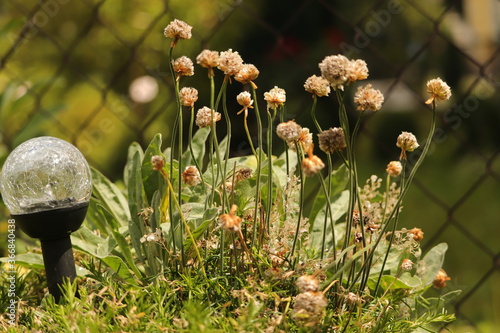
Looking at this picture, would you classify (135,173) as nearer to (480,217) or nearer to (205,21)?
(205,21)

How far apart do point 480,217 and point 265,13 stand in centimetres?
174

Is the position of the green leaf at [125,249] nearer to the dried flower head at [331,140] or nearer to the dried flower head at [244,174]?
the dried flower head at [244,174]

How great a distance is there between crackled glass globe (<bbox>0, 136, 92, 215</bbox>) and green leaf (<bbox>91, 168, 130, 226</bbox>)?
0.31 metres

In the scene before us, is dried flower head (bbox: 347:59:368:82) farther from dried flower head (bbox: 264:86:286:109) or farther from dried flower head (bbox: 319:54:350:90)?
dried flower head (bbox: 264:86:286:109)

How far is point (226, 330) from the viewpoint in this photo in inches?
36.4

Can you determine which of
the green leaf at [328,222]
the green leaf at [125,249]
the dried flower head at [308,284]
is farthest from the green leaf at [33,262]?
the dried flower head at [308,284]

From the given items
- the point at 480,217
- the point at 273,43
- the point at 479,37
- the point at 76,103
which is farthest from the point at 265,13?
the point at 479,37

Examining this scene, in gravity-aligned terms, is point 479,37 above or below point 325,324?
above

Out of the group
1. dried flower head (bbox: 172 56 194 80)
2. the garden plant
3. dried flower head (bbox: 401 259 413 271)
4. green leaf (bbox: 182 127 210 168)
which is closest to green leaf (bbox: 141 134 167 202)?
the garden plant

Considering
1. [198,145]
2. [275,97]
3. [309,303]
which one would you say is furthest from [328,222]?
[309,303]

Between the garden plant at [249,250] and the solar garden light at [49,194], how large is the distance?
7 cm

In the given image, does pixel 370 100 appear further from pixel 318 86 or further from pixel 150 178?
pixel 150 178

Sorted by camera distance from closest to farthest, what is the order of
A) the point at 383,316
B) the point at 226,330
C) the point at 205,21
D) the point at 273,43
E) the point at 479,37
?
the point at 226,330 → the point at 383,316 → the point at 205,21 → the point at 273,43 → the point at 479,37

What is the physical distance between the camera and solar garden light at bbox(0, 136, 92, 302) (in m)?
1.13
